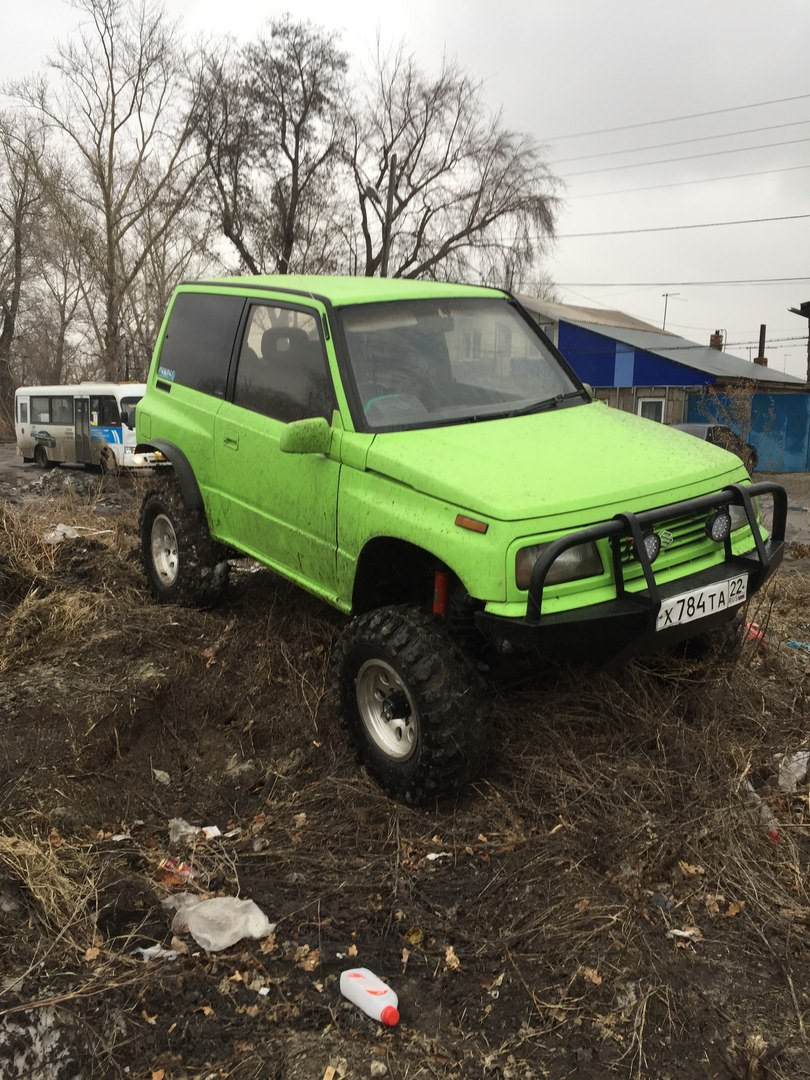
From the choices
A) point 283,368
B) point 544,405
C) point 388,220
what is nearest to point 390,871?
point 544,405

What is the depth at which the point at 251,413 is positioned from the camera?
16.7 feet

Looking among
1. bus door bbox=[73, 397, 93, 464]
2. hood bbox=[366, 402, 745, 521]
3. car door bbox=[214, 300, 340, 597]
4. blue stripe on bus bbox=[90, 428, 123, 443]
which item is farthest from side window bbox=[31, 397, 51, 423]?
hood bbox=[366, 402, 745, 521]

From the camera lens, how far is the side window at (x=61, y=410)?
75.5ft

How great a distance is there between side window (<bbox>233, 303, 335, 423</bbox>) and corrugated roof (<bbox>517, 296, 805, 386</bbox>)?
89.0 feet

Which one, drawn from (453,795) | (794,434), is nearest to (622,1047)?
(453,795)

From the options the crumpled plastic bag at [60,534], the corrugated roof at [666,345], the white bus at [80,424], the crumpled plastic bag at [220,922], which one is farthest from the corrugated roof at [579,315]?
the crumpled plastic bag at [220,922]

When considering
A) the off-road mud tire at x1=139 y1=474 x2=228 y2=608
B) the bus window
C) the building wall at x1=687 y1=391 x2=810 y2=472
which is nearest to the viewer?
the off-road mud tire at x1=139 y1=474 x2=228 y2=608

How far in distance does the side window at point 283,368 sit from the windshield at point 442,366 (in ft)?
0.66

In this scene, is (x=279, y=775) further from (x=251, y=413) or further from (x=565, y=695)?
(x=251, y=413)

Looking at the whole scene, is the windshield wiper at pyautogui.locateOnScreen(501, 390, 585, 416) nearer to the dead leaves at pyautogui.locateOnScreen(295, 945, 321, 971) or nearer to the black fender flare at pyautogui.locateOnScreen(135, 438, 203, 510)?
the black fender flare at pyautogui.locateOnScreen(135, 438, 203, 510)

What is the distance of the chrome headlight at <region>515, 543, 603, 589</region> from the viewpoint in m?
3.53

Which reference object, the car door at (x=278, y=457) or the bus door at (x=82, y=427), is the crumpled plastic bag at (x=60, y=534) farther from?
the bus door at (x=82, y=427)

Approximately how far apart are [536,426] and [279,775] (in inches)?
80.2

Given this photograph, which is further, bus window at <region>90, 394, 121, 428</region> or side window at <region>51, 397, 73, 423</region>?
side window at <region>51, 397, 73, 423</region>
